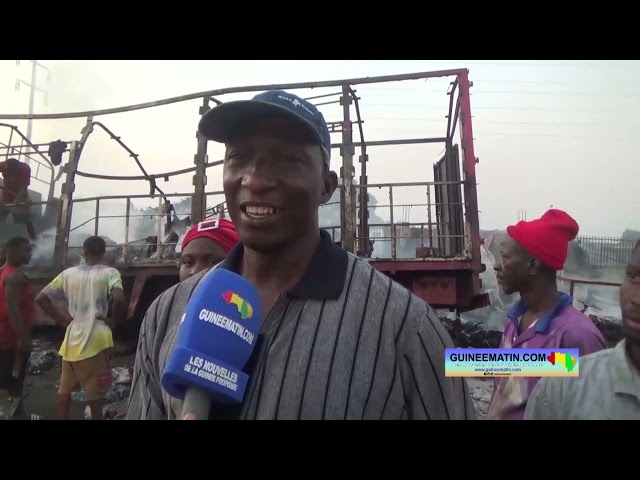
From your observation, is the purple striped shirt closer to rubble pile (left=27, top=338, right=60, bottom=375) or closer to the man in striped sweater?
the man in striped sweater

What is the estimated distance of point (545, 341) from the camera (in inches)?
65.1

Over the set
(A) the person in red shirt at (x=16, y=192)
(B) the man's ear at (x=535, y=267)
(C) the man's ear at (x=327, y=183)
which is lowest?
(B) the man's ear at (x=535, y=267)

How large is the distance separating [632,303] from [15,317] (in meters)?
3.78

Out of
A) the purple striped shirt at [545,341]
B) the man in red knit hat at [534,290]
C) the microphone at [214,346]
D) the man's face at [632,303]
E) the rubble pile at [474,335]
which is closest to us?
the microphone at [214,346]

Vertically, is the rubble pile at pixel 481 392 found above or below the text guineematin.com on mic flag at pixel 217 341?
below

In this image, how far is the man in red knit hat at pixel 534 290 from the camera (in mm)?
1656

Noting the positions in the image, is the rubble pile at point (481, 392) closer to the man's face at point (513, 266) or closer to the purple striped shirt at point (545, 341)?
the purple striped shirt at point (545, 341)

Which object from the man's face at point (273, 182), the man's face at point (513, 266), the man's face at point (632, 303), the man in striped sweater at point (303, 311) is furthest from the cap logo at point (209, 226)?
the man's face at point (632, 303)

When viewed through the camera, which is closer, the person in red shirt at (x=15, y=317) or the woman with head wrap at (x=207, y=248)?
the woman with head wrap at (x=207, y=248)

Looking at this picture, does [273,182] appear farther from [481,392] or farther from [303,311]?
[481,392]

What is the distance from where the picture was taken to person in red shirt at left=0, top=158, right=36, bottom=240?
3.69 metres

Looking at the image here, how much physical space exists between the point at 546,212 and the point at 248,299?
1.60m

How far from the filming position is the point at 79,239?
4.04 metres
